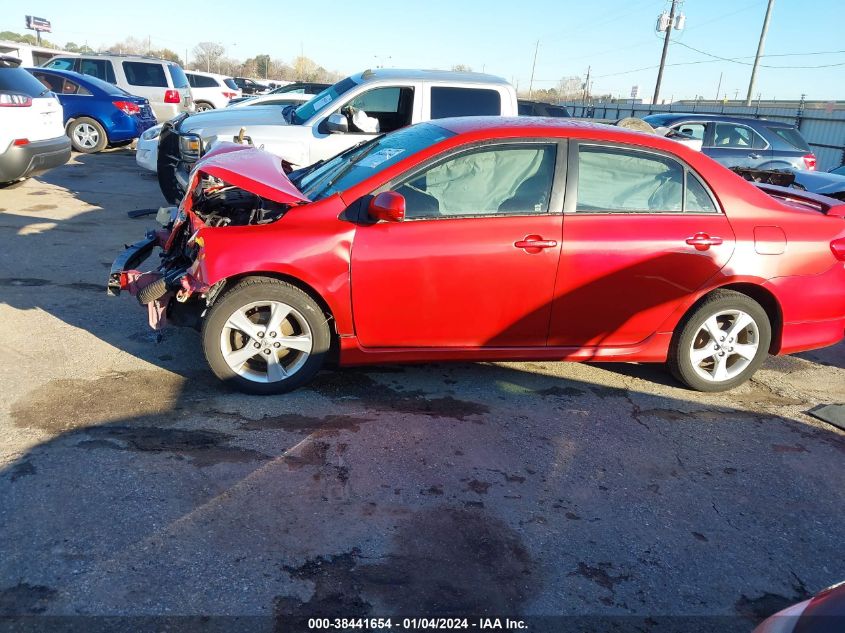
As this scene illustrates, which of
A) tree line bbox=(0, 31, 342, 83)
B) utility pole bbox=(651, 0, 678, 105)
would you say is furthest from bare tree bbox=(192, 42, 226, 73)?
utility pole bbox=(651, 0, 678, 105)

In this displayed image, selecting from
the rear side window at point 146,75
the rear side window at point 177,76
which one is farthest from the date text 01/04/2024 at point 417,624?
the rear side window at point 177,76

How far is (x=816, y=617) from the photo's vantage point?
1.72 metres

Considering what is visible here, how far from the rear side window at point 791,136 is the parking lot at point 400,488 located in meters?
8.75

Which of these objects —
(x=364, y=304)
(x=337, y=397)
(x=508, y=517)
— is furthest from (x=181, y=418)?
(x=508, y=517)

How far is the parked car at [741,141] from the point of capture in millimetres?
12047

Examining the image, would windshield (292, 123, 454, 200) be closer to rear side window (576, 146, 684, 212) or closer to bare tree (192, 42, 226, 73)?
rear side window (576, 146, 684, 212)

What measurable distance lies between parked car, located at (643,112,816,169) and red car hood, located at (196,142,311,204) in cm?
915

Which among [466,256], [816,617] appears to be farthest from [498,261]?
[816,617]

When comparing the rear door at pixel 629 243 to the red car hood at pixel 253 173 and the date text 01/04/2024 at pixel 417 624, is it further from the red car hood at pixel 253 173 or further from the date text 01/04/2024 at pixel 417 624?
the date text 01/04/2024 at pixel 417 624

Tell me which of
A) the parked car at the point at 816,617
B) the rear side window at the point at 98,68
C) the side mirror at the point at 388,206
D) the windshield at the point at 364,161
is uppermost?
the rear side window at the point at 98,68

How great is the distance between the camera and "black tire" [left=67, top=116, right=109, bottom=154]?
14.2 m

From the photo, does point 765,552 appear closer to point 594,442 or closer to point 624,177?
point 594,442

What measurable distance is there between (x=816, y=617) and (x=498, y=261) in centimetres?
274

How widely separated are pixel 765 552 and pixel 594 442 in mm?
1075
